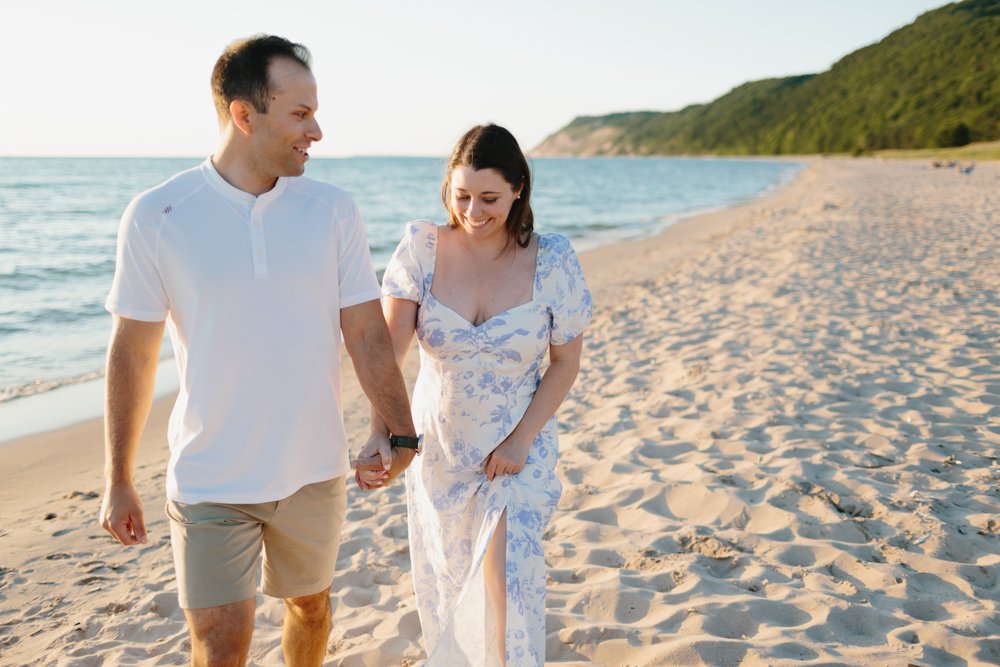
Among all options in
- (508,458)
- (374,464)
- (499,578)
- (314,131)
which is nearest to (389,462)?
(374,464)

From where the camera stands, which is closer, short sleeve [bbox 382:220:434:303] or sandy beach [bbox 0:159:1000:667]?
short sleeve [bbox 382:220:434:303]

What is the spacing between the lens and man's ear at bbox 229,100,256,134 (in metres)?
2.17

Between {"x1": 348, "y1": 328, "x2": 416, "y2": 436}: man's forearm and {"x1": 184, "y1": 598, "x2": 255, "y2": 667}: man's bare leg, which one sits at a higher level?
{"x1": 348, "y1": 328, "x2": 416, "y2": 436}: man's forearm

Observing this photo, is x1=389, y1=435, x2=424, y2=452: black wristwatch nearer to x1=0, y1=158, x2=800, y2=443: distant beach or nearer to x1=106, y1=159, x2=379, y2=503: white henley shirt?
x1=106, y1=159, x2=379, y2=503: white henley shirt

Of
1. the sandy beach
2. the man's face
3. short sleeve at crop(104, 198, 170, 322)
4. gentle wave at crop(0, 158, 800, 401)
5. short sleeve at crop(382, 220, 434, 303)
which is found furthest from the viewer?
gentle wave at crop(0, 158, 800, 401)

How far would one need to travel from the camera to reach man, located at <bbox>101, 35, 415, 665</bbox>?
2090 millimetres

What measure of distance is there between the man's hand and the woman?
0.63 m

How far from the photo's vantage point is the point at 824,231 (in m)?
14.9

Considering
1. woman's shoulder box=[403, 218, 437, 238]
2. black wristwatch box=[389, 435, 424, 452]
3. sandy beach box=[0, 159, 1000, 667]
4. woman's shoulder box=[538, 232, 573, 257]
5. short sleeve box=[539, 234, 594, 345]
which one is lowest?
sandy beach box=[0, 159, 1000, 667]

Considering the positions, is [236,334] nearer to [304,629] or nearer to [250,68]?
[250,68]

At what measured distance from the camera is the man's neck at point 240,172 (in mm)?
2191

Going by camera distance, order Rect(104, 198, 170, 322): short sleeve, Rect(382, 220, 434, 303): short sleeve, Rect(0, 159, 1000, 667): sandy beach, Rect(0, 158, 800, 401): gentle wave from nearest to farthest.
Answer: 1. Rect(104, 198, 170, 322): short sleeve
2. Rect(382, 220, 434, 303): short sleeve
3. Rect(0, 159, 1000, 667): sandy beach
4. Rect(0, 158, 800, 401): gentle wave

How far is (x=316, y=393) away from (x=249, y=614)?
0.64m

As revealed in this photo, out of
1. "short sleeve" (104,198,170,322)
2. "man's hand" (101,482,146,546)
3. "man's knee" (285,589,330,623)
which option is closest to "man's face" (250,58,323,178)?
"short sleeve" (104,198,170,322)
